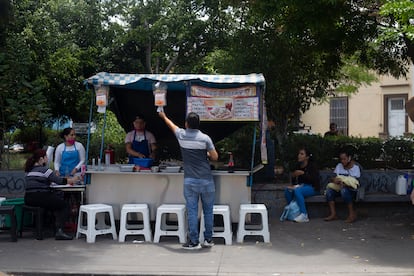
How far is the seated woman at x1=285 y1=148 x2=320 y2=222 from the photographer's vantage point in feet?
32.9

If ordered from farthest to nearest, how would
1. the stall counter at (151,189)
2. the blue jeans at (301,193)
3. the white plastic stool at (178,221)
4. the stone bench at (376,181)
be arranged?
the stone bench at (376,181), the blue jeans at (301,193), the stall counter at (151,189), the white plastic stool at (178,221)

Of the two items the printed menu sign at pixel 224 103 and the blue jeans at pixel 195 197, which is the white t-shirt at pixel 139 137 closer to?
the printed menu sign at pixel 224 103

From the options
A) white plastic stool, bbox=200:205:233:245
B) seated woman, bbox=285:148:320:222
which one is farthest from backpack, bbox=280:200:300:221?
white plastic stool, bbox=200:205:233:245

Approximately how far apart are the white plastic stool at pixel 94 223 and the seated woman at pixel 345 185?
3.76 m

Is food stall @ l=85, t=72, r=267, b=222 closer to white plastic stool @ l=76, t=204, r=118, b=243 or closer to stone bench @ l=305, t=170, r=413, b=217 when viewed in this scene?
white plastic stool @ l=76, t=204, r=118, b=243

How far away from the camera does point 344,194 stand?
32.4 ft

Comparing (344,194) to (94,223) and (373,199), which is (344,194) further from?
(94,223)

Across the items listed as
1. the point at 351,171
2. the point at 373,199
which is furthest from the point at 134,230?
the point at 373,199

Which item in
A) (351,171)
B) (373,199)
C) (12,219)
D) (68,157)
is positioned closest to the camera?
(12,219)

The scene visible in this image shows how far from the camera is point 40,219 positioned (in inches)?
335

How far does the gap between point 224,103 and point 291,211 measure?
98.0 inches

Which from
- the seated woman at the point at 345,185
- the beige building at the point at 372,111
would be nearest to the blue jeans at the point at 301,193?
the seated woman at the point at 345,185

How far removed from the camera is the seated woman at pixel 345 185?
9.83m

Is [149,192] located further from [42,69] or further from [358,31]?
[42,69]
